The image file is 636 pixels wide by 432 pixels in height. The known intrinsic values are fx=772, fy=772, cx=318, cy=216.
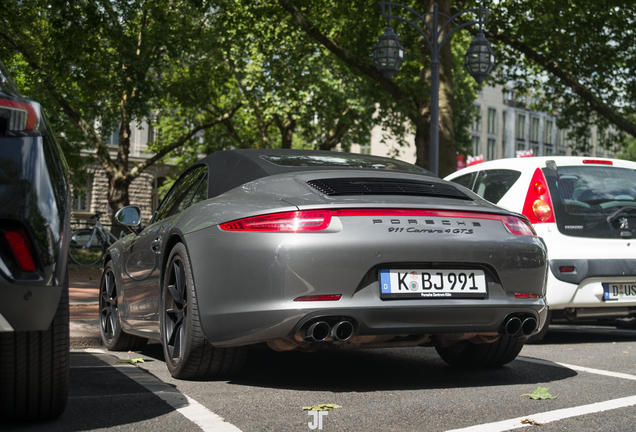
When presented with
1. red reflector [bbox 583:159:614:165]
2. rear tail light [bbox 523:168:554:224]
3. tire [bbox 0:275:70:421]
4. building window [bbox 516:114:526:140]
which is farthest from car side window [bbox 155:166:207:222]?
building window [bbox 516:114:526:140]

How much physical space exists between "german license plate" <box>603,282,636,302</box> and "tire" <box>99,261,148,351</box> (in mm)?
3847

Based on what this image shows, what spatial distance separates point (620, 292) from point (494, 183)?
5.09 ft

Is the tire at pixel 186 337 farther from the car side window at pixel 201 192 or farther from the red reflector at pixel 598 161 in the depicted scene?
the red reflector at pixel 598 161

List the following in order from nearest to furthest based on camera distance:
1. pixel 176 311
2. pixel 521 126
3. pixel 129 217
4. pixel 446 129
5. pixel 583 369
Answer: pixel 176 311 → pixel 583 369 → pixel 129 217 → pixel 446 129 → pixel 521 126

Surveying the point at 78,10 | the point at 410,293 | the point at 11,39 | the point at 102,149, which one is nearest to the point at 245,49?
the point at 102,149

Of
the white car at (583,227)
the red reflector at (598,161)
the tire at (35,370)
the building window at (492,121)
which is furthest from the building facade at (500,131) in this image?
the tire at (35,370)

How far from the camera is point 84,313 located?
8336mm

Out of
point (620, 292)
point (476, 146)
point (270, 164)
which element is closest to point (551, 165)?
point (620, 292)

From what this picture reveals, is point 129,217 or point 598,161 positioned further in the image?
point 598,161

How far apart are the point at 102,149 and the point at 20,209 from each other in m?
23.1

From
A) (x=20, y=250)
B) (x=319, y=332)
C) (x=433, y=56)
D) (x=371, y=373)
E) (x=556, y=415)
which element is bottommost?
(x=371, y=373)

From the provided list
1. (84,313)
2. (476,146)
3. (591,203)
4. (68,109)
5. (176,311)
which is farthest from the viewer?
(476,146)

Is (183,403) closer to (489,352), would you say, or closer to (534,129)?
(489,352)

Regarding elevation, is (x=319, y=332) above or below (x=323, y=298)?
below
